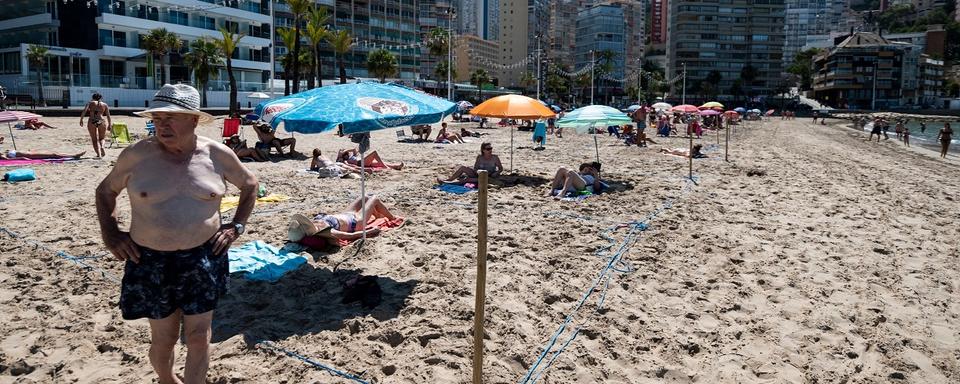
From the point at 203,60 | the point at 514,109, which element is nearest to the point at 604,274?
the point at 514,109

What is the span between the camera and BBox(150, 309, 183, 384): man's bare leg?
2818 mm

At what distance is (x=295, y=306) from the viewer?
4.62 metres

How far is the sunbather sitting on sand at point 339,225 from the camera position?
607 centimetres

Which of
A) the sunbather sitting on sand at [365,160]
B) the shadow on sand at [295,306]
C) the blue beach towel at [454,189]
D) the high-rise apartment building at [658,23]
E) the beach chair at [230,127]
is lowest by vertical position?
the shadow on sand at [295,306]

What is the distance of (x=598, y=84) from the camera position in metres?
117

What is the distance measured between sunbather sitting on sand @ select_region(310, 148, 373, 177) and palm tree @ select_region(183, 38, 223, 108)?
35607 millimetres

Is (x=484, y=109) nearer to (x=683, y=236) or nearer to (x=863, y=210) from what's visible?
(x=683, y=236)

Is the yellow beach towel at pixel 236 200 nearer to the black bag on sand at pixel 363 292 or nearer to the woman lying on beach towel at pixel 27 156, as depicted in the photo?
the black bag on sand at pixel 363 292

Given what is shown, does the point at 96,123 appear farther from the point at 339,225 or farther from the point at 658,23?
the point at 658,23

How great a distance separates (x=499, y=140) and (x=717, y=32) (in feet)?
363

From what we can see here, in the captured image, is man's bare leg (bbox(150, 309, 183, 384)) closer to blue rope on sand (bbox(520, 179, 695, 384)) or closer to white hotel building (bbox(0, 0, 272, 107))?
blue rope on sand (bbox(520, 179, 695, 384))

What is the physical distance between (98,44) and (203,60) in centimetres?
684

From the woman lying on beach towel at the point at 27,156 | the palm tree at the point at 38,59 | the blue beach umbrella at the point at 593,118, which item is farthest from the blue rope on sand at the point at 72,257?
the palm tree at the point at 38,59

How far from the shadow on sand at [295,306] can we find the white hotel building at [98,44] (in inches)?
1611
